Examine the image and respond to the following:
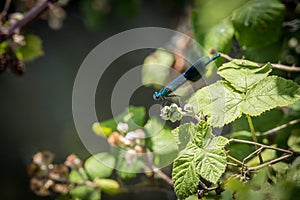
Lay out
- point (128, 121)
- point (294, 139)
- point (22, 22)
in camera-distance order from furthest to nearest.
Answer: point (22, 22) < point (128, 121) < point (294, 139)

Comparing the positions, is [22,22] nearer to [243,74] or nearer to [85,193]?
[85,193]

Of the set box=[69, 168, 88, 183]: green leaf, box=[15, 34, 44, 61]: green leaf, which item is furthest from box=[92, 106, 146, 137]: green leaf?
box=[15, 34, 44, 61]: green leaf

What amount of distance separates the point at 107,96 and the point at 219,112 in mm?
1192

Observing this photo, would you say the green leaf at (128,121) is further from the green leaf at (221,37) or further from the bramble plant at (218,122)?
the green leaf at (221,37)

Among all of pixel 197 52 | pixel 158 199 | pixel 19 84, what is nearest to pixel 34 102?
pixel 19 84

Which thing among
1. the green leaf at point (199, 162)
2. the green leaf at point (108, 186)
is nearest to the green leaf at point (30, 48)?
the green leaf at point (108, 186)

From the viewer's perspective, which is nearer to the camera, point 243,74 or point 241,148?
point 243,74

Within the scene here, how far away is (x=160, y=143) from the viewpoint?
2.95ft

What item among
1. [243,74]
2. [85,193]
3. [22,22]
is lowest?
[85,193]

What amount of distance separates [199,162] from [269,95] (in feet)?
0.54

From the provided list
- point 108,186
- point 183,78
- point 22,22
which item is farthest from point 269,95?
point 22,22

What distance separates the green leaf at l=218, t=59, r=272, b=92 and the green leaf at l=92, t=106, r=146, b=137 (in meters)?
0.31

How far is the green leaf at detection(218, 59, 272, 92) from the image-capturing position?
69 centimetres

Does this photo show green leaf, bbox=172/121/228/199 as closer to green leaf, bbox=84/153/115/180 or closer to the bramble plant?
the bramble plant
